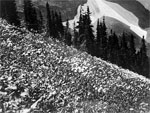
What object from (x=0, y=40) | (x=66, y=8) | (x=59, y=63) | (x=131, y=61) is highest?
(x=0, y=40)

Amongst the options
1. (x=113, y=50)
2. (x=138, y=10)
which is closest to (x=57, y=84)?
(x=113, y=50)

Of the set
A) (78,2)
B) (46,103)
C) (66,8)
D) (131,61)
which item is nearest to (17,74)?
(46,103)

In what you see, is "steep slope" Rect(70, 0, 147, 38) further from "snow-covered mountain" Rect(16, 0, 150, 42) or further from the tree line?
the tree line

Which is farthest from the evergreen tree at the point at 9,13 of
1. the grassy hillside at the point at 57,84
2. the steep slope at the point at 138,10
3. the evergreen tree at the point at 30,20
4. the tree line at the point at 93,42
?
the steep slope at the point at 138,10

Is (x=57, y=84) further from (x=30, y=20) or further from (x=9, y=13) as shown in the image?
(x=30, y=20)

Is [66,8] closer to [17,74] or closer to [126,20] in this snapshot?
[126,20]

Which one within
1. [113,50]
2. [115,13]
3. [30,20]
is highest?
[30,20]

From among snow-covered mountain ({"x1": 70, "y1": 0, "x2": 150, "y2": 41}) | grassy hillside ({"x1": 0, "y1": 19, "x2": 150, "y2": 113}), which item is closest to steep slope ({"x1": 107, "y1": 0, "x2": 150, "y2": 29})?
snow-covered mountain ({"x1": 70, "y1": 0, "x2": 150, "y2": 41})
